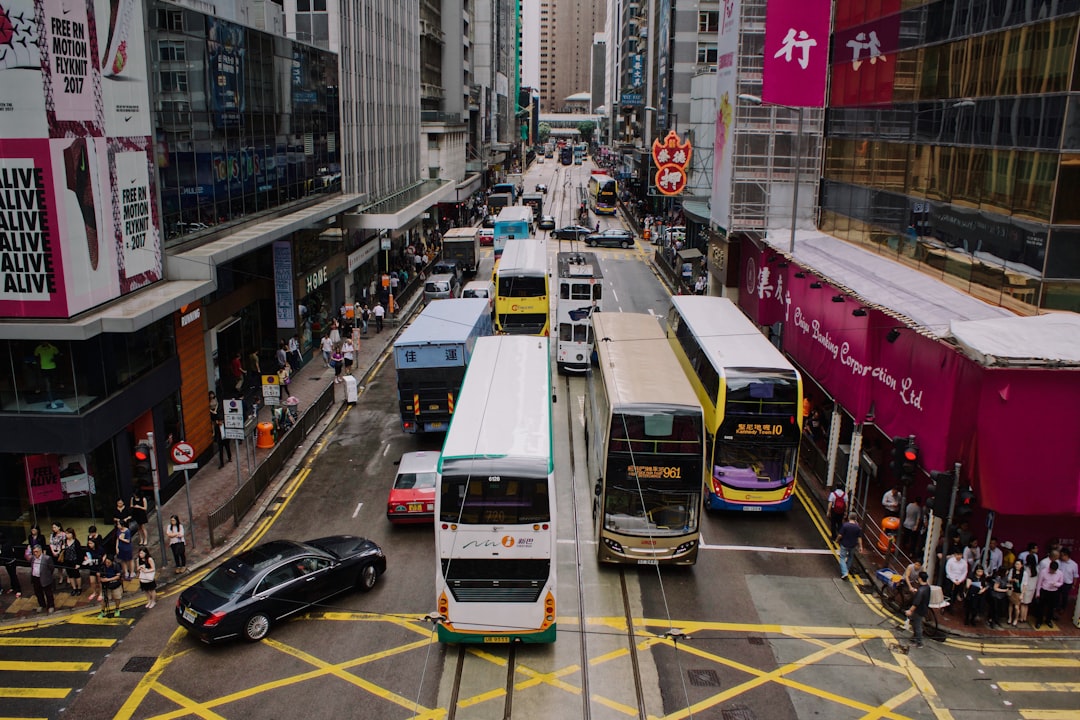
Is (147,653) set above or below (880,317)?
below

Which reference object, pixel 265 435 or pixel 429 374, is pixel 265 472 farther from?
pixel 429 374

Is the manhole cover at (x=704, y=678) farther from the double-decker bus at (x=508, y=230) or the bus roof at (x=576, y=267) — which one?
the double-decker bus at (x=508, y=230)

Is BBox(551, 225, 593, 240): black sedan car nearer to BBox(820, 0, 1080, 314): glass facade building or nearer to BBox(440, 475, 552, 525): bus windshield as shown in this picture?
BBox(820, 0, 1080, 314): glass facade building

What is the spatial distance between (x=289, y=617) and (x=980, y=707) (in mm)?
12056

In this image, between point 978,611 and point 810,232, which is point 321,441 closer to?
point 978,611

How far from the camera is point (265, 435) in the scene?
2636 cm

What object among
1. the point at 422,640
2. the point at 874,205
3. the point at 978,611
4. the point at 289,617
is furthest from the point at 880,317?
the point at 289,617

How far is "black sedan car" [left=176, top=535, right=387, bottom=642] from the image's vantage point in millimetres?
15547

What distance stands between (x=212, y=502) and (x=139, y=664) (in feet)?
24.3

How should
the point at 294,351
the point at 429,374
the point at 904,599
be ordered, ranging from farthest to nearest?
the point at 294,351 < the point at 429,374 < the point at 904,599

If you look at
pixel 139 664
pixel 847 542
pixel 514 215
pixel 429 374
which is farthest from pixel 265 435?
pixel 514 215

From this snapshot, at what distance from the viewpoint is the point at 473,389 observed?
63.0ft

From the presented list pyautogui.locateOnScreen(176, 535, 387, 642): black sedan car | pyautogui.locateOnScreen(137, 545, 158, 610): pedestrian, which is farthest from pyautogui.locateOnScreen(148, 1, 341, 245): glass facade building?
pyautogui.locateOnScreen(176, 535, 387, 642): black sedan car

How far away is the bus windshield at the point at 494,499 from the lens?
14.6m
